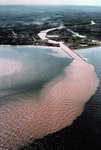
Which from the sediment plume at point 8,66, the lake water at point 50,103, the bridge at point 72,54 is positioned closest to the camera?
the lake water at point 50,103

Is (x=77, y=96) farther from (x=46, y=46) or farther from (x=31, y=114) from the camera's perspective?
(x=46, y=46)

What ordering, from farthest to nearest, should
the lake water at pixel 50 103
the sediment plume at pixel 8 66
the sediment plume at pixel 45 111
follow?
the sediment plume at pixel 8 66, the sediment plume at pixel 45 111, the lake water at pixel 50 103

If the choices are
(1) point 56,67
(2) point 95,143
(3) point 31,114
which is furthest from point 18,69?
(2) point 95,143

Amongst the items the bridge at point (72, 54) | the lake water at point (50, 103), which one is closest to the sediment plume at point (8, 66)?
the lake water at point (50, 103)

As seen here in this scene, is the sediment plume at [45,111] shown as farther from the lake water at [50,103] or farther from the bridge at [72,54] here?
the bridge at [72,54]

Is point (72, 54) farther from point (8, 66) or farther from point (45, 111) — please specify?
point (45, 111)

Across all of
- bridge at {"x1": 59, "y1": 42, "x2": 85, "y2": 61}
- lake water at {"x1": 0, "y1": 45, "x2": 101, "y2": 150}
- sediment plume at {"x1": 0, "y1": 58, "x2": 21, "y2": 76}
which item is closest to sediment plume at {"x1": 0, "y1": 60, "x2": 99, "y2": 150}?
lake water at {"x1": 0, "y1": 45, "x2": 101, "y2": 150}

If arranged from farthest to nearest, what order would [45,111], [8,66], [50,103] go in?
1. [8,66]
2. [50,103]
3. [45,111]

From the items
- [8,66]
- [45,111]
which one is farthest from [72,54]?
[45,111]

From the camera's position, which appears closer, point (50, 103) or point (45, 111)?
point (45, 111)
